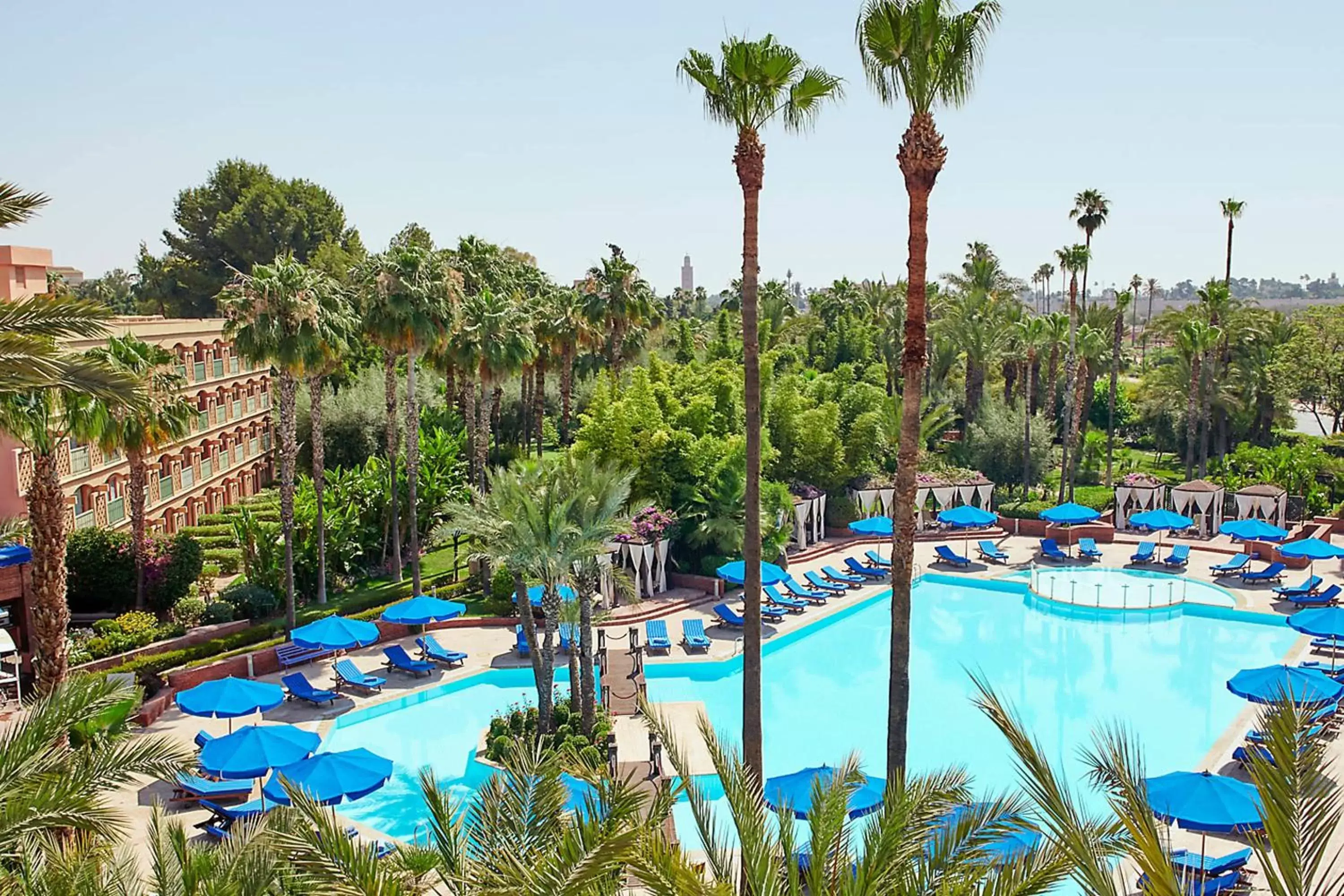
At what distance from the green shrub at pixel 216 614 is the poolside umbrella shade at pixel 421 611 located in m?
3.84

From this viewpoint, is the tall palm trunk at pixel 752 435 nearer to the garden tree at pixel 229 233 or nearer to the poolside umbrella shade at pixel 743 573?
the poolside umbrella shade at pixel 743 573

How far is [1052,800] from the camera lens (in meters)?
6.82

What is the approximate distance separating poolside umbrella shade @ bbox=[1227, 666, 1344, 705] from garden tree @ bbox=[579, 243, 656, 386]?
2507 centimetres

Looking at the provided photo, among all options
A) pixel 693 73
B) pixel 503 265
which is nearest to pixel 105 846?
pixel 693 73

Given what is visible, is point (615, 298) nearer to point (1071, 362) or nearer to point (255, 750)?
point (1071, 362)

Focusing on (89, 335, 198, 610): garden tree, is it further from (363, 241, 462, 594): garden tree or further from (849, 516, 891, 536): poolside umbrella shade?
(849, 516, 891, 536): poolside umbrella shade

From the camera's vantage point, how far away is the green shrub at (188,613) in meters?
27.3

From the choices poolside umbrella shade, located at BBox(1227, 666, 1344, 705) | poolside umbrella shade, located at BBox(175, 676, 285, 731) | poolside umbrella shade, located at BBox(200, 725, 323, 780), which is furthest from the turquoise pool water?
poolside umbrella shade, located at BBox(200, 725, 323, 780)

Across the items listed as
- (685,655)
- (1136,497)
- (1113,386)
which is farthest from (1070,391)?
(685,655)

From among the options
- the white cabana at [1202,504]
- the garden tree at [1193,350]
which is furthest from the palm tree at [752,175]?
the garden tree at [1193,350]

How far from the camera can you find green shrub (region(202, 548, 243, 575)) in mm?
34719

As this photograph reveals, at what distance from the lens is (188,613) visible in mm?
27391

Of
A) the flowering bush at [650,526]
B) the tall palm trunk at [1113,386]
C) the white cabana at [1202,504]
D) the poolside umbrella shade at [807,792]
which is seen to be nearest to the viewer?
the poolside umbrella shade at [807,792]

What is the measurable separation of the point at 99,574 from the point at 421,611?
334 inches
